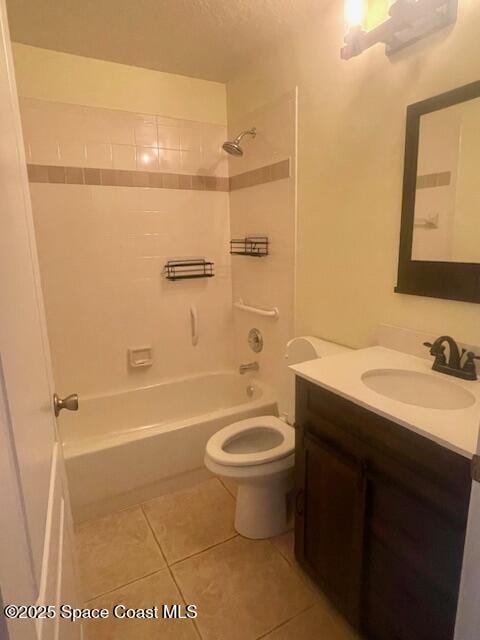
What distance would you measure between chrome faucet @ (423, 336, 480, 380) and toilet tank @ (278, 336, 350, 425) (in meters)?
0.48

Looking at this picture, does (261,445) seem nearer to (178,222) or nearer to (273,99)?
(178,222)

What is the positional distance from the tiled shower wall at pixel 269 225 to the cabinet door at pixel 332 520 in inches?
22.6

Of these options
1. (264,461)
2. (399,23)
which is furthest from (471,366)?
(399,23)

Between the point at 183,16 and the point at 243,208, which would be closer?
the point at 183,16

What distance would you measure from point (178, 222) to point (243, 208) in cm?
46

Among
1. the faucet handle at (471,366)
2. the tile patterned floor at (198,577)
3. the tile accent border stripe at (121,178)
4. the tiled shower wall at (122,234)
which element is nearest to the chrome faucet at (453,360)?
the faucet handle at (471,366)

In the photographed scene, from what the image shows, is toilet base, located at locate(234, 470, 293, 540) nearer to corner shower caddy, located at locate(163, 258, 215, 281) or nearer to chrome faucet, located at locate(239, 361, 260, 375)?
chrome faucet, located at locate(239, 361, 260, 375)

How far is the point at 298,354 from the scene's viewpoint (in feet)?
6.04

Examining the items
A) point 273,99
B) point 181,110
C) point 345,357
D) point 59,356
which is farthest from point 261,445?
point 181,110

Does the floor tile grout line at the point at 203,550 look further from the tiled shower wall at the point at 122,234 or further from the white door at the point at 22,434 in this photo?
the tiled shower wall at the point at 122,234

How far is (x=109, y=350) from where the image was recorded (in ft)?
8.04

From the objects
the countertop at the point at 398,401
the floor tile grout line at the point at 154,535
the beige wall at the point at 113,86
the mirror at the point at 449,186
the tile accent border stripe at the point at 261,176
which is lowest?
the floor tile grout line at the point at 154,535

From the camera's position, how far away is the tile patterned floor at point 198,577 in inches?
53.3

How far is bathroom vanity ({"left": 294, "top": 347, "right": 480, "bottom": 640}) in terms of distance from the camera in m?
0.91
